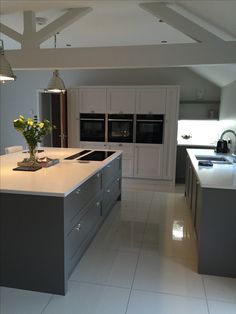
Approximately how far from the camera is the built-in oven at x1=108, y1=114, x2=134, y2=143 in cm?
585

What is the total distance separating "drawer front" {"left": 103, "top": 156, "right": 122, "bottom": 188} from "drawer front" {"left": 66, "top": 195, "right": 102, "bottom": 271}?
13.7 inches

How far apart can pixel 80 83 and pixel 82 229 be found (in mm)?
4558

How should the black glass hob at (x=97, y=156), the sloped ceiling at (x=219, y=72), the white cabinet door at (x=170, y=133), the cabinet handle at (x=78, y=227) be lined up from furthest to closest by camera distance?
the white cabinet door at (x=170, y=133) < the sloped ceiling at (x=219, y=72) < the black glass hob at (x=97, y=156) < the cabinet handle at (x=78, y=227)

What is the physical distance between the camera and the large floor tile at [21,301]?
2.08 m

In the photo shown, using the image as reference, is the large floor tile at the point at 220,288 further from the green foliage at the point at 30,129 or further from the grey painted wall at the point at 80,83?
the grey painted wall at the point at 80,83

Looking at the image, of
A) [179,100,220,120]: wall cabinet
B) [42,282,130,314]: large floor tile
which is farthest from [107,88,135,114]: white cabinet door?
[42,282,130,314]: large floor tile

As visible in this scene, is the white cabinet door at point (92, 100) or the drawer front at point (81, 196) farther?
the white cabinet door at point (92, 100)

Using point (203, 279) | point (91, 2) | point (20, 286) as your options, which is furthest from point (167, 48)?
point (20, 286)

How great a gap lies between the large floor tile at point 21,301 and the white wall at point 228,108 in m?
3.47

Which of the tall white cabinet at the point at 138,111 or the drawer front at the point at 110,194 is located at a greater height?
the tall white cabinet at the point at 138,111

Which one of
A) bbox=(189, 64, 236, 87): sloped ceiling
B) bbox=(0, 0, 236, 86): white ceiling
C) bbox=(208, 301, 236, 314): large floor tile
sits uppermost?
bbox=(0, 0, 236, 86): white ceiling

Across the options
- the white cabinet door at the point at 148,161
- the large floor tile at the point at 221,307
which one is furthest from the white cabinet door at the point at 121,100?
the large floor tile at the point at 221,307

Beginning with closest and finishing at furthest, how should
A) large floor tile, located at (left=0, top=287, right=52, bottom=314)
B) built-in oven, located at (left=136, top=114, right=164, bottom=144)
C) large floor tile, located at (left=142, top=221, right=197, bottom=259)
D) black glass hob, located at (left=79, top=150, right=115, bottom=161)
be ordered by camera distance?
large floor tile, located at (left=0, top=287, right=52, bottom=314) → large floor tile, located at (left=142, top=221, right=197, bottom=259) → black glass hob, located at (left=79, top=150, right=115, bottom=161) → built-in oven, located at (left=136, top=114, right=164, bottom=144)

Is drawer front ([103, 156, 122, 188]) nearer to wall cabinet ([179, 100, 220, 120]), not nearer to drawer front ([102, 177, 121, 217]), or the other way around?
drawer front ([102, 177, 121, 217])
